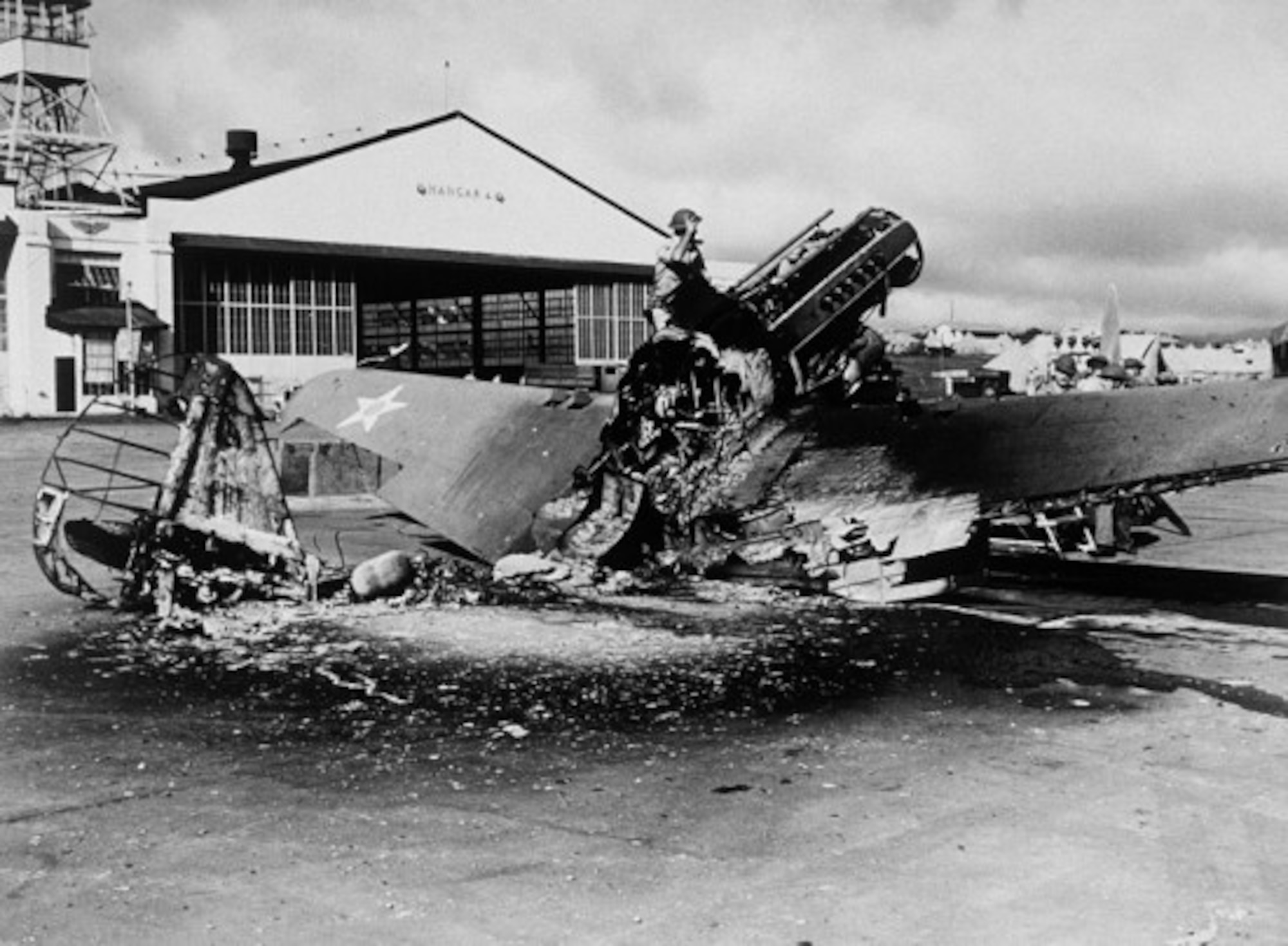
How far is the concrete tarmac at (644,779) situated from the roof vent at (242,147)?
4414 centimetres

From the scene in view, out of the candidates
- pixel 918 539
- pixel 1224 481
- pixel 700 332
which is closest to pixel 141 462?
pixel 700 332

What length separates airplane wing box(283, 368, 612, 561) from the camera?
1140cm

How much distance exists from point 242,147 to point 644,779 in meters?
49.0

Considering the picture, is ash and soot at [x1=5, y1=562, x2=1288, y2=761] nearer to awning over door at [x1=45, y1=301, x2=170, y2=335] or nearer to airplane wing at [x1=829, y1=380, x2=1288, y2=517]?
airplane wing at [x1=829, y1=380, x2=1288, y2=517]

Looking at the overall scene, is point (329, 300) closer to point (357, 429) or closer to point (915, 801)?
point (357, 429)

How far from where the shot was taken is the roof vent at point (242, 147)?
5022 centimetres

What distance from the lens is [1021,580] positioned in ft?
38.3

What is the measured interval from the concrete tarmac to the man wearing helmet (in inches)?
117

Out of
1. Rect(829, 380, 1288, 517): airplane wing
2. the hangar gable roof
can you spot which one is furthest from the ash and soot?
the hangar gable roof

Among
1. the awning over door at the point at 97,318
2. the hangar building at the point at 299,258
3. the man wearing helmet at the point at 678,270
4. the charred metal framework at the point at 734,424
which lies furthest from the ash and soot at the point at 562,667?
the awning over door at the point at 97,318

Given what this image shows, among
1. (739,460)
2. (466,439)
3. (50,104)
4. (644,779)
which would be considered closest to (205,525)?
Answer: (466,439)

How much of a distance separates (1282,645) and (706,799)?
4959 millimetres

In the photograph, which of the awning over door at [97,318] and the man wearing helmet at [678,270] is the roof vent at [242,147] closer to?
the awning over door at [97,318]

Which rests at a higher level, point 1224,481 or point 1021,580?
point 1224,481
